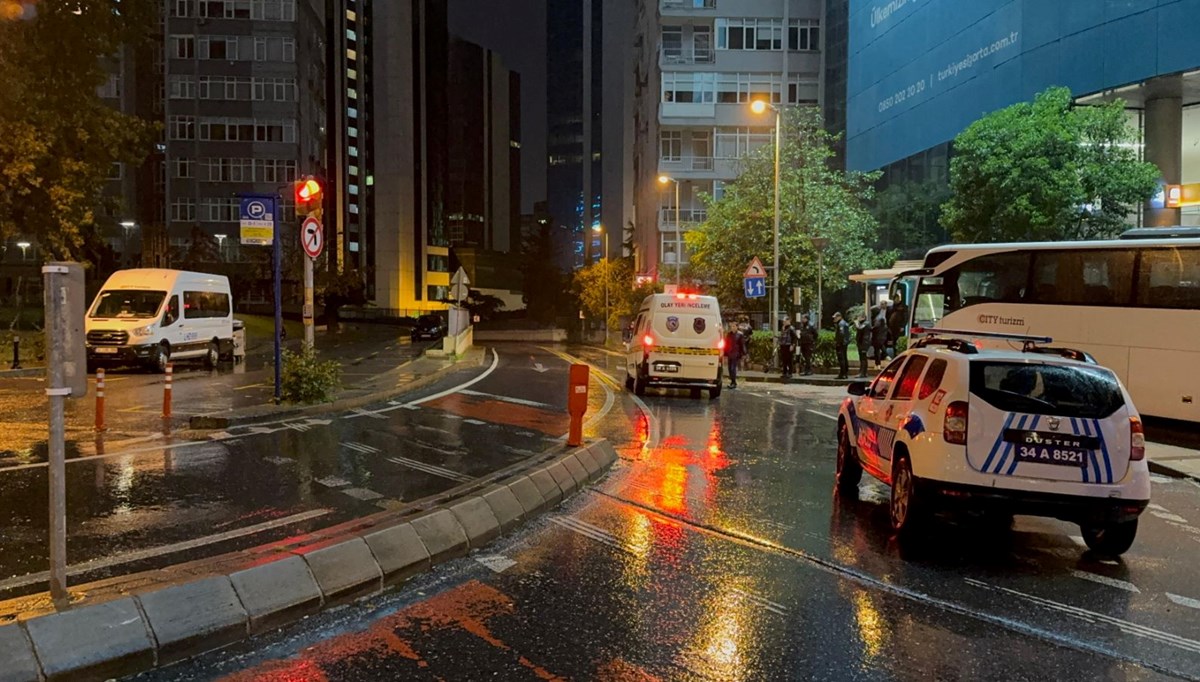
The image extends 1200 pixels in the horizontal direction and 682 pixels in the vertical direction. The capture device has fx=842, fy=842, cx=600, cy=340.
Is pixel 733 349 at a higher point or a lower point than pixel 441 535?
higher

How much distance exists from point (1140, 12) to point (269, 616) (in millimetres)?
33062

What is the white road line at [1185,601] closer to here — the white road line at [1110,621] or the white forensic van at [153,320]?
the white road line at [1110,621]

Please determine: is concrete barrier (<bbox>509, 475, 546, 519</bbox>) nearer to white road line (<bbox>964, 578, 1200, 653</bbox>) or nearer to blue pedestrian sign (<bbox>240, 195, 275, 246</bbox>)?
white road line (<bbox>964, 578, 1200, 653</bbox>)

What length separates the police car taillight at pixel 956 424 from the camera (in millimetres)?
6836

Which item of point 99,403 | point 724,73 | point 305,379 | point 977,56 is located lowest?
point 99,403

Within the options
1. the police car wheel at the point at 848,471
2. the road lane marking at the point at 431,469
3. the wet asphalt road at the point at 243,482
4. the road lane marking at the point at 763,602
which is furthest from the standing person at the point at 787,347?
the road lane marking at the point at 763,602

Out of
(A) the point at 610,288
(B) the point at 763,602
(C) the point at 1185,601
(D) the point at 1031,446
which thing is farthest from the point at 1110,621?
(A) the point at 610,288

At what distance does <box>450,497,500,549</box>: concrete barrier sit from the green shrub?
8919 millimetres

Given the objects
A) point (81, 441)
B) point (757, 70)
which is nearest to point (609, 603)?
point (81, 441)

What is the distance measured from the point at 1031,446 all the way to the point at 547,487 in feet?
14.6

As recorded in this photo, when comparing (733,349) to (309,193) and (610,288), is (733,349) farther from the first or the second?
(610,288)

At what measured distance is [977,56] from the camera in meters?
37.0

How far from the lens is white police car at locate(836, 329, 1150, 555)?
6.69 m

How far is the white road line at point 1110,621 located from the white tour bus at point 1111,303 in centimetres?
1017
